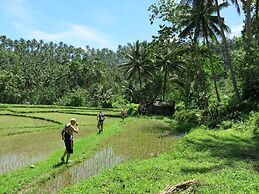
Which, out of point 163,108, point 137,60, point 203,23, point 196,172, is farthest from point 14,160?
point 137,60

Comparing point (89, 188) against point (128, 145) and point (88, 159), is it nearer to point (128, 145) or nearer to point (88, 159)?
point (88, 159)

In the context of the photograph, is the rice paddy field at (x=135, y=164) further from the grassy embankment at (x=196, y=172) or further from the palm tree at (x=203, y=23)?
the palm tree at (x=203, y=23)

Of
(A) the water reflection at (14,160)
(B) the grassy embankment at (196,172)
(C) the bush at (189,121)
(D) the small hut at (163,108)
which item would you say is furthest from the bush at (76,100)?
(B) the grassy embankment at (196,172)

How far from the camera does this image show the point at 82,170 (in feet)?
38.4

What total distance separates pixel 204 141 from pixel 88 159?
553 cm

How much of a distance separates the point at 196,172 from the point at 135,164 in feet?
7.91

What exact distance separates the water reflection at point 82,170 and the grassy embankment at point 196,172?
0.95 metres

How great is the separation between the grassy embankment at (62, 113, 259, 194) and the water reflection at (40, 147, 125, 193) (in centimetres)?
95

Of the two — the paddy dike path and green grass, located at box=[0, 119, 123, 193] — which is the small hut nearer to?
the paddy dike path

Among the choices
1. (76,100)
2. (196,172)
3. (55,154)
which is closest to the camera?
(196,172)

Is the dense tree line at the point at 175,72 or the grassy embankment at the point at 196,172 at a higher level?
the dense tree line at the point at 175,72

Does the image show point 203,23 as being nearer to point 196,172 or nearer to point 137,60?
point 137,60

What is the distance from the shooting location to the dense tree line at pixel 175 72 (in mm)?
24791

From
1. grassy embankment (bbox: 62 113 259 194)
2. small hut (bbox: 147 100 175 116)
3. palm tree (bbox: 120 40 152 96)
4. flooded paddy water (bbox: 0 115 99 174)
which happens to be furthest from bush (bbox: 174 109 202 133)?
palm tree (bbox: 120 40 152 96)
